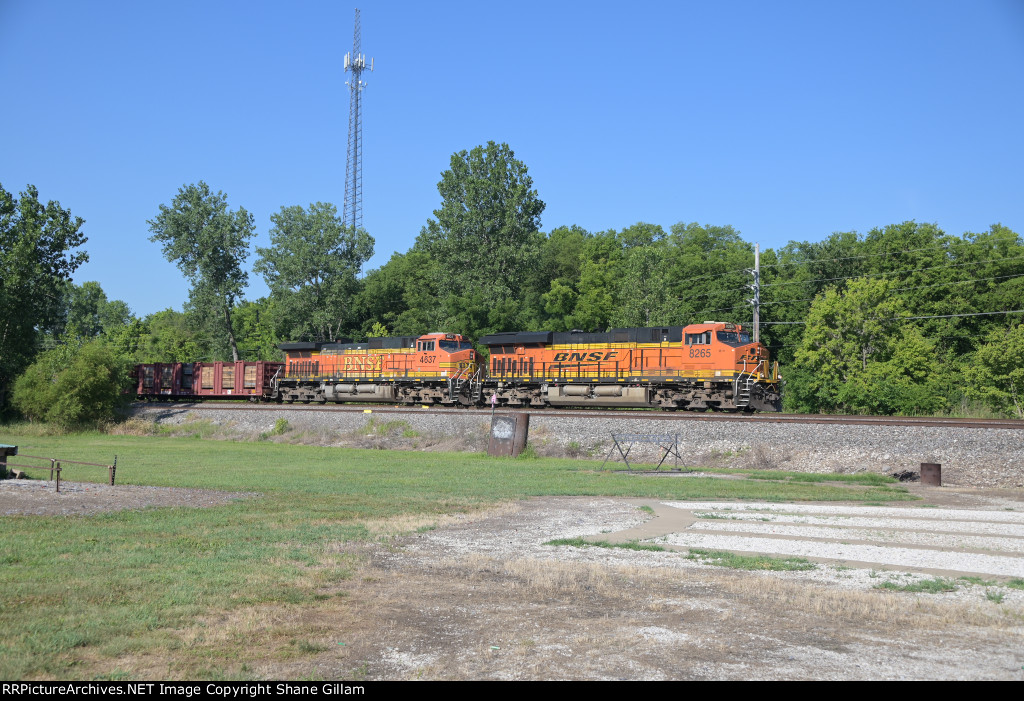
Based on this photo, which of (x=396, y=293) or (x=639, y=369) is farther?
(x=396, y=293)

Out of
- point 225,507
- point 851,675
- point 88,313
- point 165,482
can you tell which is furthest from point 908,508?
point 88,313

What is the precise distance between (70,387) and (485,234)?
1238 inches

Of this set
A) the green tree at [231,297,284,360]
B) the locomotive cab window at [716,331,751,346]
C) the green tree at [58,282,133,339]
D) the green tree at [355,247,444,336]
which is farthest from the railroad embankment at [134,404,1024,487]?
the green tree at [58,282,133,339]

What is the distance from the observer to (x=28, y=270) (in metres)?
44.9

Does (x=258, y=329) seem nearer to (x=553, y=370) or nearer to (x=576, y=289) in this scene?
(x=576, y=289)

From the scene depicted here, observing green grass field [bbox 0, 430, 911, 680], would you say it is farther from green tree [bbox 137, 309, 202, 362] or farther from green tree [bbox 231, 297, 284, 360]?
green tree [bbox 231, 297, 284, 360]

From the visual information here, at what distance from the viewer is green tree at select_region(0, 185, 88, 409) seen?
1737 inches

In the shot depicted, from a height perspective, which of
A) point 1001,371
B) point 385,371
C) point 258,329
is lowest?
point 385,371

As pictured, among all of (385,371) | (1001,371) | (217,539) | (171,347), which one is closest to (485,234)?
(385,371)

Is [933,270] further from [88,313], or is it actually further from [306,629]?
[88,313]

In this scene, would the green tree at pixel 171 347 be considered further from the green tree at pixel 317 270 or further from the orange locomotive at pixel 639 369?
the orange locomotive at pixel 639 369

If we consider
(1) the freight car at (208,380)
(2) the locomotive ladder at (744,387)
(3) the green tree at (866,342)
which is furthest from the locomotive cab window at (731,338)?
(1) the freight car at (208,380)

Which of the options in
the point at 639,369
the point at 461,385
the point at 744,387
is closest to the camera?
the point at 744,387
